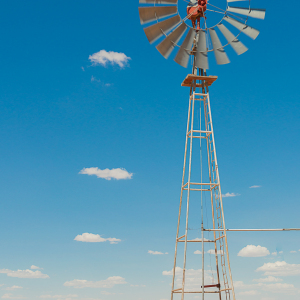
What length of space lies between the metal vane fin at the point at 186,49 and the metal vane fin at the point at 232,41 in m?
1.72

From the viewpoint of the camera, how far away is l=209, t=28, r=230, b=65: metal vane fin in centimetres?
2248

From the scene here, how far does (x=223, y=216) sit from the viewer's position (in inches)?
816

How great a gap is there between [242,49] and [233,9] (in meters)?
2.37

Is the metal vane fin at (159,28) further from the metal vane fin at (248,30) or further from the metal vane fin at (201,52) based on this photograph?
the metal vane fin at (248,30)

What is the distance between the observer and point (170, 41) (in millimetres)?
21922

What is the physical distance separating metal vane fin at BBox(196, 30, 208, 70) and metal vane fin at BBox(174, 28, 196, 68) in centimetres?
46

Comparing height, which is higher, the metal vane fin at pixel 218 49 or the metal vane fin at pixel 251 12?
the metal vane fin at pixel 251 12

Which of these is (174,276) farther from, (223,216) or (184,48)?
(184,48)

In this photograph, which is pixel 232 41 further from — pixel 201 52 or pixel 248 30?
pixel 201 52

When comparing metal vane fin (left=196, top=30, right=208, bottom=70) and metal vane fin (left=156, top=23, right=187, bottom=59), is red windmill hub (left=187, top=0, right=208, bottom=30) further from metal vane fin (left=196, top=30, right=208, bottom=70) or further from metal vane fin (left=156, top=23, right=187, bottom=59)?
metal vane fin (left=156, top=23, right=187, bottom=59)

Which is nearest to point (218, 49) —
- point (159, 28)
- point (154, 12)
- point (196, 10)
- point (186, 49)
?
point (186, 49)

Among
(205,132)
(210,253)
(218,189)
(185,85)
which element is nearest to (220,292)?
(210,253)

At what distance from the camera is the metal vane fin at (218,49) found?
885 inches

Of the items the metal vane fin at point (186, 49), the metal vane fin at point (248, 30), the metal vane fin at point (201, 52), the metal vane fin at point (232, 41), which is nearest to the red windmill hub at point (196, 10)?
the metal vane fin at point (201, 52)
